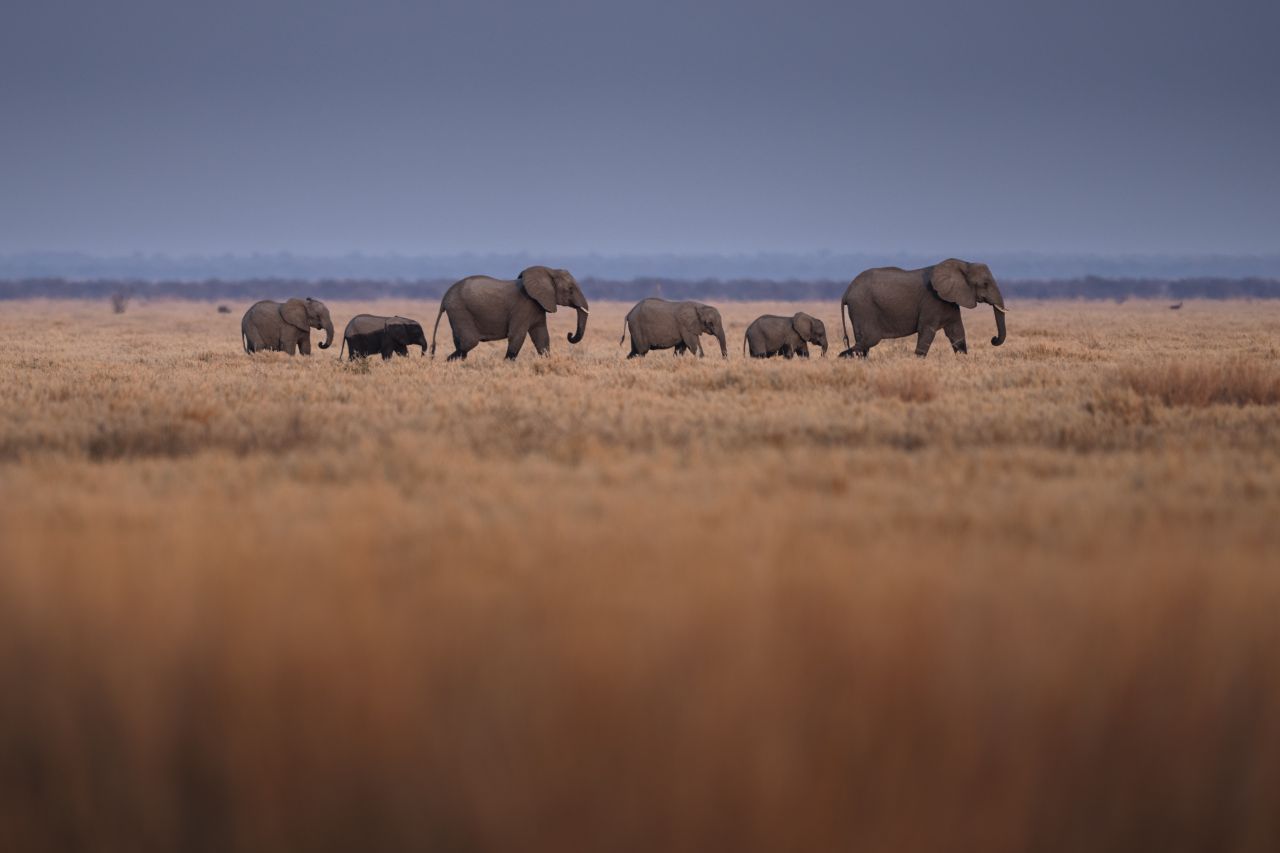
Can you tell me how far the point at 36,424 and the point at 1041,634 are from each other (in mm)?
10004

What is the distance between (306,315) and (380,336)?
2.13m

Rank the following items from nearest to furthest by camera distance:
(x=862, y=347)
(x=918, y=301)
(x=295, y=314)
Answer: (x=918, y=301) < (x=862, y=347) < (x=295, y=314)

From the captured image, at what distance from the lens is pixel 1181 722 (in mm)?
3170

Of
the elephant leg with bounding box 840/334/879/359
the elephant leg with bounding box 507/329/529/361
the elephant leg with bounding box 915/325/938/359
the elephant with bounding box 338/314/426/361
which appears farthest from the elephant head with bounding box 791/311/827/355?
the elephant with bounding box 338/314/426/361

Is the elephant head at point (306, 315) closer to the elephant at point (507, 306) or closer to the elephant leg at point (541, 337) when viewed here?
the elephant at point (507, 306)

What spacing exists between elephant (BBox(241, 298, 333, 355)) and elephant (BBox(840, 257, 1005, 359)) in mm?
11306

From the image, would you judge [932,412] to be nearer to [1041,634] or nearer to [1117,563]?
[1117,563]

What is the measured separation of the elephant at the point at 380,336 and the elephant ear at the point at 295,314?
57.9 inches

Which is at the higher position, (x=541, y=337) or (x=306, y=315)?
(x=306, y=315)

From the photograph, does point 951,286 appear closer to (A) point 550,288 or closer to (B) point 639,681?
(A) point 550,288

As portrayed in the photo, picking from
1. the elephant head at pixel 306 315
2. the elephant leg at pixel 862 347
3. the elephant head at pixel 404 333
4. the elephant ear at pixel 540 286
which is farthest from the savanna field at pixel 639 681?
the elephant head at pixel 306 315

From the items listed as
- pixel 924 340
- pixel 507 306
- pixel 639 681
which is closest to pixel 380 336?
pixel 507 306

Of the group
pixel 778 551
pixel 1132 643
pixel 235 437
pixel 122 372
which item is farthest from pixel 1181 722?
pixel 122 372

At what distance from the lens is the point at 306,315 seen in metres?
25.3
